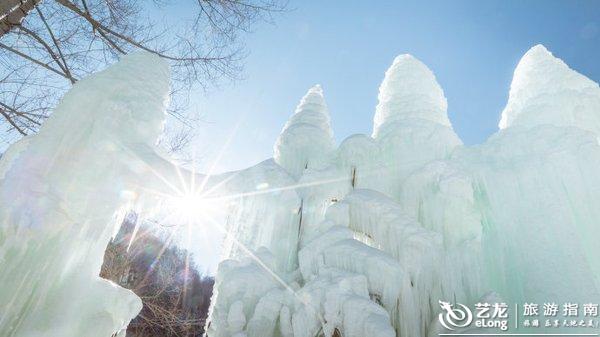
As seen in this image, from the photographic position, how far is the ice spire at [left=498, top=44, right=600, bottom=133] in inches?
252

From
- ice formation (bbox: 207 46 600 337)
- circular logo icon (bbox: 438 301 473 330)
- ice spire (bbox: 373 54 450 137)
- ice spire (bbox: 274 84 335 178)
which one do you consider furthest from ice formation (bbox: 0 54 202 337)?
ice spire (bbox: 373 54 450 137)

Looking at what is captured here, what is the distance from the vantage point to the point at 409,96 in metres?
7.74

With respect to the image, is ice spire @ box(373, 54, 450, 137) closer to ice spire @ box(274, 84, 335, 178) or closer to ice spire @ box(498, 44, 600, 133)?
ice spire @ box(274, 84, 335, 178)

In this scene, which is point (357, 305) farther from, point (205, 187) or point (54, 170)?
point (54, 170)

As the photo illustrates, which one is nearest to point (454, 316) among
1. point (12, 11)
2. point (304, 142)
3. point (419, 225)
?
point (419, 225)

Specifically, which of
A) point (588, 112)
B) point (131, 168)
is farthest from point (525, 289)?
point (131, 168)

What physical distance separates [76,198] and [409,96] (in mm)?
6122

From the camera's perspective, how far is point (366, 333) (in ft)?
11.9

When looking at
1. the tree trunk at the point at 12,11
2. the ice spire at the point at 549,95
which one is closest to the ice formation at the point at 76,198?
the tree trunk at the point at 12,11

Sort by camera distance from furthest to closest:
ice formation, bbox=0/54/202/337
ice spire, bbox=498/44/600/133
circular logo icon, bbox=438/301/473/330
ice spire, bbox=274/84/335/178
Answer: ice spire, bbox=274/84/335/178 → ice spire, bbox=498/44/600/133 → circular logo icon, bbox=438/301/473/330 → ice formation, bbox=0/54/202/337

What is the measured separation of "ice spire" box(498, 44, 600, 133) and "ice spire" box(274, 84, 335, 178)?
3.38 m

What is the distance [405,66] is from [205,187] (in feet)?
19.8

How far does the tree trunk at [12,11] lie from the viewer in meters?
A: 3.70

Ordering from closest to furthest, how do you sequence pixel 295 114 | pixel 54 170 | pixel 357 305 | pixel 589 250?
pixel 54 170
pixel 357 305
pixel 589 250
pixel 295 114
